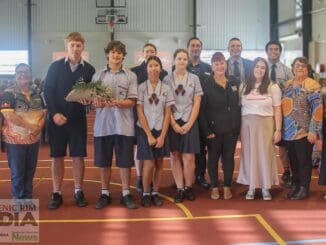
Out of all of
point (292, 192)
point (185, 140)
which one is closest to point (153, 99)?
point (185, 140)

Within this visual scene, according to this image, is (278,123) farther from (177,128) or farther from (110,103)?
(110,103)

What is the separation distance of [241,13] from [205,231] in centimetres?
1812

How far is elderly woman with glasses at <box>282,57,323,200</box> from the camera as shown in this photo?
545 cm

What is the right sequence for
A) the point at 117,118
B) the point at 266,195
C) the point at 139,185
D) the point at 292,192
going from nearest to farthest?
the point at 117,118, the point at 266,195, the point at 292,192, the point at 139,185

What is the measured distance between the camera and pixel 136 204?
5.40 meters

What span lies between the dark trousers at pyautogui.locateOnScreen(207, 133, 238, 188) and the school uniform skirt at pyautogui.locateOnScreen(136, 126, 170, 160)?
2.01ft

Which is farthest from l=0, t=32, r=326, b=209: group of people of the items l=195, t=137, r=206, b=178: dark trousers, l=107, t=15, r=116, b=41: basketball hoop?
l=107, t=15, r=116, b=41: basketball hoop

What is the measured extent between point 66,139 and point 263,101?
89.7 inches

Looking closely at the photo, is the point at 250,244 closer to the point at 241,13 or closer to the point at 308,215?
the point at 308,215

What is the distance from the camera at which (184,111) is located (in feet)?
17.9

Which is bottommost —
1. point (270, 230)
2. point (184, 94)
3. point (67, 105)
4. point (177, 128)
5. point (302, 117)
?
point (270, 230)

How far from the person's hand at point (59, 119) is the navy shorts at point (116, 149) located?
0.42m

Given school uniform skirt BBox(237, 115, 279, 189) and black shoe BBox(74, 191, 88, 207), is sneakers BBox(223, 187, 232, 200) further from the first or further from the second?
black shoe BBox(74, 191, 88, 207)

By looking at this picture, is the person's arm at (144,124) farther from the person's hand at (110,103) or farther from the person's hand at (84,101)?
the person's hand at (84,101)
